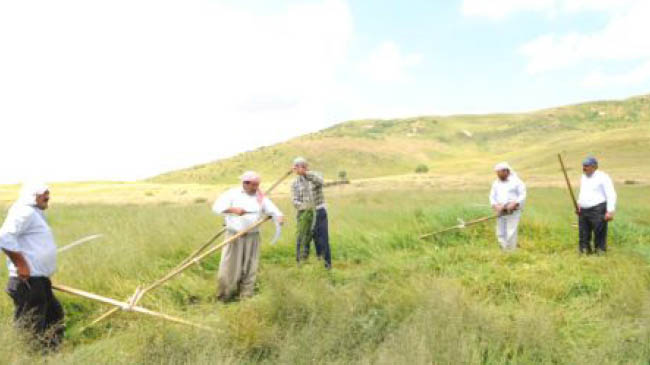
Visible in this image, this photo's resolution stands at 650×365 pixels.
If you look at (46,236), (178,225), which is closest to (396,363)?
(46,236)

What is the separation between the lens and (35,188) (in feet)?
14.7

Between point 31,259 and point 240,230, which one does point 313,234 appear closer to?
point 240,230

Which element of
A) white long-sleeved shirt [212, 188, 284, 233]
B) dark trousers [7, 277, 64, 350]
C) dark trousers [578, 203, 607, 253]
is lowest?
dark trousers [578, 203, 607, 253]

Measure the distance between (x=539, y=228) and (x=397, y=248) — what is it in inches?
116

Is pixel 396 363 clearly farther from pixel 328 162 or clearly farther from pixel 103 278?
pixel 328 162

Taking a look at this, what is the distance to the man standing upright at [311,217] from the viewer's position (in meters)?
7.63

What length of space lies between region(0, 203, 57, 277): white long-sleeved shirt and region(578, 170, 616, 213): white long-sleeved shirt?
7.20 m

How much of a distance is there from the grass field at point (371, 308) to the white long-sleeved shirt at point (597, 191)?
79 centimetres

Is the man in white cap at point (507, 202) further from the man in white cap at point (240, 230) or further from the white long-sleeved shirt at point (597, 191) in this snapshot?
the man in white cap at point (240, 230)

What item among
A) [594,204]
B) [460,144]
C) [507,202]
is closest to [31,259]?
[507,202]

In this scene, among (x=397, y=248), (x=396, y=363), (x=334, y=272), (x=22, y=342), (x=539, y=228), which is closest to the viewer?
(x=396, y=363)

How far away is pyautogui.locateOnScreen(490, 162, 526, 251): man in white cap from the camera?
8.14 meters

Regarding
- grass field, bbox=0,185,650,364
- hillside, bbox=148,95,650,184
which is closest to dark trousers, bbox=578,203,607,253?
grass field, bbox=0,185,650,364

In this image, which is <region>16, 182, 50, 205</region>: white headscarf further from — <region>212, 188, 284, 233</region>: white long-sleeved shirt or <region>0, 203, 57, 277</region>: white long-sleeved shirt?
<region>212, 188, 284, 233</region>: white long-sleeved shirt
